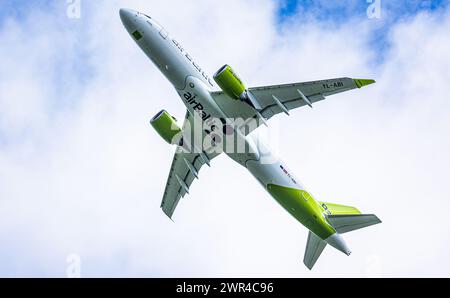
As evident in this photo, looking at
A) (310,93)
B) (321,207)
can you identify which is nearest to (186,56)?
(310,93)

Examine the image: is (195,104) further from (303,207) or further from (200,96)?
(303,207)

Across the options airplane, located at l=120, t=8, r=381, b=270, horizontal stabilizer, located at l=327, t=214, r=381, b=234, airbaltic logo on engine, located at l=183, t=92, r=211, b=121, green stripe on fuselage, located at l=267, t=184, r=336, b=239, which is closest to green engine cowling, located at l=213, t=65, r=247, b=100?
airplane, located at l=120, t=8, r=381, b=270

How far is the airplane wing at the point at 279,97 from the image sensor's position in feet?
128

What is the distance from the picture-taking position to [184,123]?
45.5m

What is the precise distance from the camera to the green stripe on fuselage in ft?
146

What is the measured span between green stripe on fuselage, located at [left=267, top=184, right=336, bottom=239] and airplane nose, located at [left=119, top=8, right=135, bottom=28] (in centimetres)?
1540

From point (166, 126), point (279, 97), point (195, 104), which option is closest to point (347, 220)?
point (279, 97)

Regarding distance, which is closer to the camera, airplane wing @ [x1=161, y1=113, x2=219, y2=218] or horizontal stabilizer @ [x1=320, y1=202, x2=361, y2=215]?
horizontal stabilizer @ [x1=320, y1=202, x2=361, y2=215]

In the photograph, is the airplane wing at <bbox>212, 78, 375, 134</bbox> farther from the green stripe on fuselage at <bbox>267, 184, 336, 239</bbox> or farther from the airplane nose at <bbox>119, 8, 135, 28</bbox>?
the airplane nose at <bbox>119, 8, 135, 28</bbox>

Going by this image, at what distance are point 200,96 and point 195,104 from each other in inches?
30.9

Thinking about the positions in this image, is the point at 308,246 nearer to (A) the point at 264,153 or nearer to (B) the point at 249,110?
(A) the point at 264,153

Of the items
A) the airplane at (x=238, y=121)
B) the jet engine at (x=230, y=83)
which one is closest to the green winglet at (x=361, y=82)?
the airplane at (x=238, y=121)

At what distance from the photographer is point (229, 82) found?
129 ft

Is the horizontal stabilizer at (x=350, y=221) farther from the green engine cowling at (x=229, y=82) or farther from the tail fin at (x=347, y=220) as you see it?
the green engine cowling at (x=229, y=82)
